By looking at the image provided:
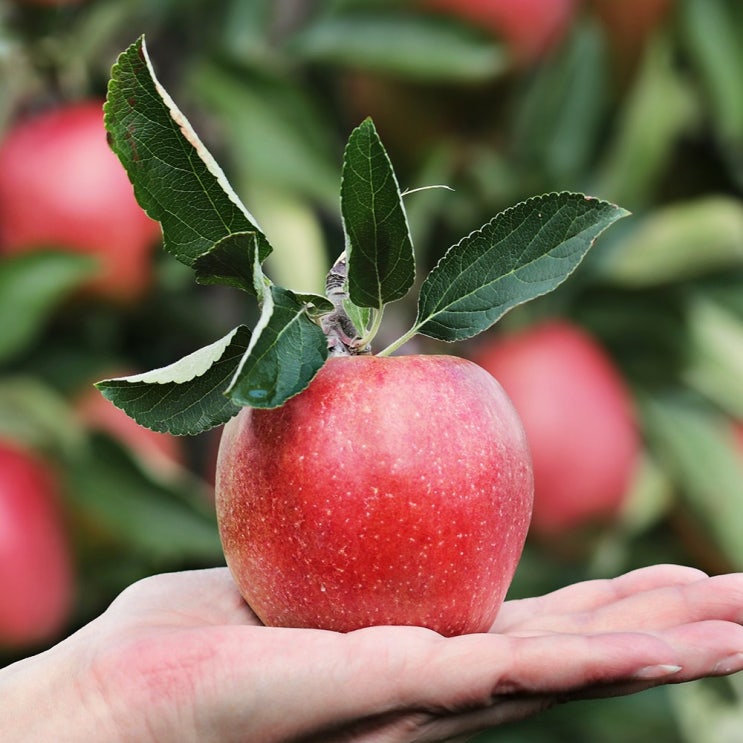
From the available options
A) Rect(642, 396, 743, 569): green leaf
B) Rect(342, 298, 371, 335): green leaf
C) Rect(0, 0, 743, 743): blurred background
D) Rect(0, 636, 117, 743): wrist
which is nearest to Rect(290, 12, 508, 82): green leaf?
Rect(0, 0, 743, 743): blurred background

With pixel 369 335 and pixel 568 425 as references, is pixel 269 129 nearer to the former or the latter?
pixel 568 425

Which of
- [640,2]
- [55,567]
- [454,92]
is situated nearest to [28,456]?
[55,567]

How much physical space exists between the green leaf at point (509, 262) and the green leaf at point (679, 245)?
0.56 metres

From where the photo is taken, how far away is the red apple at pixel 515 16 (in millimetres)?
1031

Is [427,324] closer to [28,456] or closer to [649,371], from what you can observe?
[28,456]

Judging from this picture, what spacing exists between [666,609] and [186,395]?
0.72ft

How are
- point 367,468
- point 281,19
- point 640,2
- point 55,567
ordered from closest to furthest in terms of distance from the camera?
point 367,468, point 55,567, point 640,2, point 281,19

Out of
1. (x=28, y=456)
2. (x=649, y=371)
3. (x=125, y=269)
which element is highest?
(x=125, y=269)

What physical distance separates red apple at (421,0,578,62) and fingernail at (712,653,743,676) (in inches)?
27.2

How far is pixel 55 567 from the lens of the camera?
3.05ft

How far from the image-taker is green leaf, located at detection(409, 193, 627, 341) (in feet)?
1.68

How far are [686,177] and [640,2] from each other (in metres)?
0.21

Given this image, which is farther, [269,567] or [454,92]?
[454,92]

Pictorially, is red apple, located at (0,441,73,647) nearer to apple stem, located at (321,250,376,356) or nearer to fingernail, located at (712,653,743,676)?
apple stem, located at (321,250,376,356)
